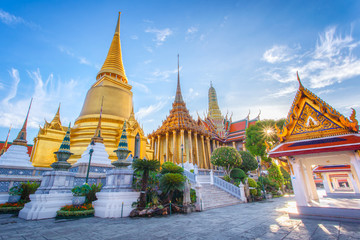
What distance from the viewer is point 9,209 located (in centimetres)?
724

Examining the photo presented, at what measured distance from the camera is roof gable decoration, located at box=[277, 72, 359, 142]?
5.59m

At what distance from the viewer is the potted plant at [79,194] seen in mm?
7285

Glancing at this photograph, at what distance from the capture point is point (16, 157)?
9.96m

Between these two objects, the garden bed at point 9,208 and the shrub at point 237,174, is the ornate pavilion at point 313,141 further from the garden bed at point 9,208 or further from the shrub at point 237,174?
the garden bed at point 9,208

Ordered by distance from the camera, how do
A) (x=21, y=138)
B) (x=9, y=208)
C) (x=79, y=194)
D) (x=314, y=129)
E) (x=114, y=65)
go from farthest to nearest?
(x=114, y=65) → (x=21, y=138) → (x=79, y=194) → (x=9, y=208) → (x=314, y=129)

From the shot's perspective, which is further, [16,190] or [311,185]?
[16,190]

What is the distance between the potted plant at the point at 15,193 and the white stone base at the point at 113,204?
4030 millimetres

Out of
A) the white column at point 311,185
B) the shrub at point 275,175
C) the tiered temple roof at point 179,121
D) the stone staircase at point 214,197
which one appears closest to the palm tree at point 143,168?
the stone staircase at point 214,197

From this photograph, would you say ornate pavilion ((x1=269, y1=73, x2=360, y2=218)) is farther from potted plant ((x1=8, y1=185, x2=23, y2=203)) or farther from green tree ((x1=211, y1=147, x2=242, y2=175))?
potted plant ((x1=8, y1=185, x2=23, y2=203))

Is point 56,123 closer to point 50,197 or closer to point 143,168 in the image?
point 50,197

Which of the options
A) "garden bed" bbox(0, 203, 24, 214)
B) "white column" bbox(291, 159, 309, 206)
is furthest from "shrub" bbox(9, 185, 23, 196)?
"white column" bbox(291, 159, 309, 206)

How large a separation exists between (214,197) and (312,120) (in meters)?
7.69

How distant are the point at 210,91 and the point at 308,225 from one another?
1694 inches

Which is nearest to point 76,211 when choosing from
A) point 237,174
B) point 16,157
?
point 16,157
